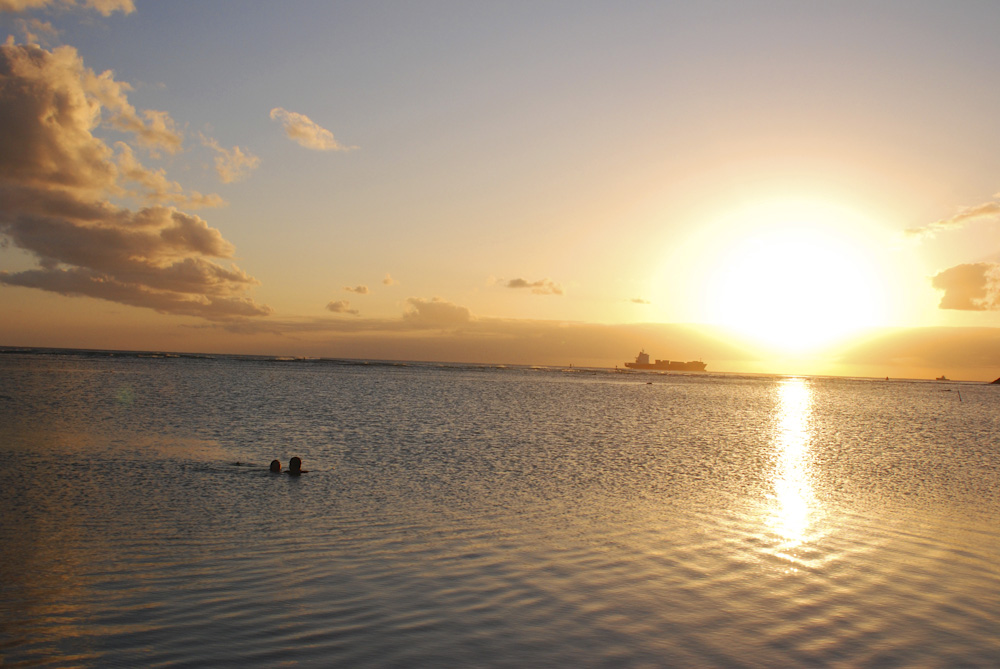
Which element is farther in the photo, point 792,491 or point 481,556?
point 792,491

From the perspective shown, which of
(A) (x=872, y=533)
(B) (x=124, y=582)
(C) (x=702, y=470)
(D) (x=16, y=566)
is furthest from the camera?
(C) (x=702, y=470)

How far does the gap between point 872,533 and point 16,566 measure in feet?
68.7

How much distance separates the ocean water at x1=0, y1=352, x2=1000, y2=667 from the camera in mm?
9328

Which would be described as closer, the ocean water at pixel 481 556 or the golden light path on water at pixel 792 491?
the ocean water at pixel 481 556

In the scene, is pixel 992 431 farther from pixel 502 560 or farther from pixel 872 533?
pixel 502 560

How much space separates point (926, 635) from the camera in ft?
33.7

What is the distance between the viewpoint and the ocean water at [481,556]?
9328mm

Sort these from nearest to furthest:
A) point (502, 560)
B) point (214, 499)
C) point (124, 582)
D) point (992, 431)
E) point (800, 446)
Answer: point (124, 582), point (502, 560), point (214, 499), point (800, 446), point (992, 431)

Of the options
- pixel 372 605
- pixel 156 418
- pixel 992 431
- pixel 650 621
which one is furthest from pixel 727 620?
pixel 992 431

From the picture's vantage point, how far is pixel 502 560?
44.5 ft

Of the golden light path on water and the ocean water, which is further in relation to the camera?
the golden light path on water

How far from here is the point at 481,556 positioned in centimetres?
1385

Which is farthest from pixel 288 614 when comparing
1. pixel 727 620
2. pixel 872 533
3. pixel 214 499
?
pixel 872 533

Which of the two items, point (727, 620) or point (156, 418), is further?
point (156, 418)
